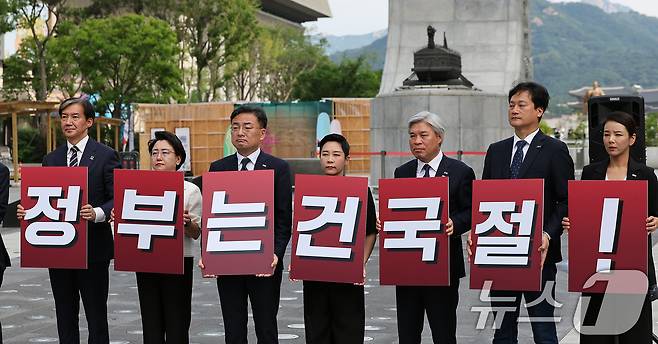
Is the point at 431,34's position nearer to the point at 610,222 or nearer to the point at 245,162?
the point at 245,162

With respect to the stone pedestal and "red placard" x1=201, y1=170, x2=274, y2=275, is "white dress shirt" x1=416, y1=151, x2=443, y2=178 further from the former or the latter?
the stone pedestal

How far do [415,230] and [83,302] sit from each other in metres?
2.34

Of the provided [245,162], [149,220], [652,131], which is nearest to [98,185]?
[149,220]

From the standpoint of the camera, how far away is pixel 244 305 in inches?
276

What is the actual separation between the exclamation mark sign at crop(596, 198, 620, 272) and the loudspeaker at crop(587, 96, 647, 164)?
13.8 ft

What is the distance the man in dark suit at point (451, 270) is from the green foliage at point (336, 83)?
63087 millimetres

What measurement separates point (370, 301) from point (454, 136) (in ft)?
48.1

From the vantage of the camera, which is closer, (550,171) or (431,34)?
(550,171)

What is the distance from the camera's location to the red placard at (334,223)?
6.75m

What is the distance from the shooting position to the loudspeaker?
36.1ft

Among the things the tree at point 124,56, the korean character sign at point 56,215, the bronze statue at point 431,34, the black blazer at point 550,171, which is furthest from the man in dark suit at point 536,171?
the tree at point 124,56

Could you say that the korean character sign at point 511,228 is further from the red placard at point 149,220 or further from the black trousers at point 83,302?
the black trousers at point 83,302

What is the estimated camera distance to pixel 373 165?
26422 mm

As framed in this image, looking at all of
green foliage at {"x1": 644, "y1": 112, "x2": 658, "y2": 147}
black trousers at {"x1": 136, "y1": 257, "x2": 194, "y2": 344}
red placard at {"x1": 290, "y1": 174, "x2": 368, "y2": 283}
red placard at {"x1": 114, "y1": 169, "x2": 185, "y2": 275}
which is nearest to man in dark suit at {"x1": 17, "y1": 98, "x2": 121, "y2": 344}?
red placard at {"x1": 114, "y1": 169, "x2": 185, "y2": 275}
